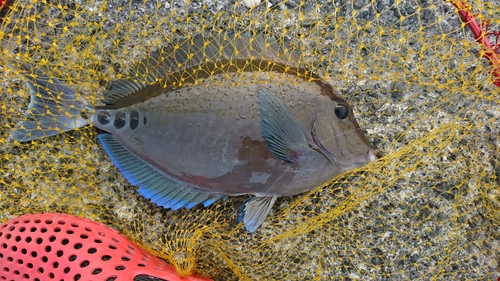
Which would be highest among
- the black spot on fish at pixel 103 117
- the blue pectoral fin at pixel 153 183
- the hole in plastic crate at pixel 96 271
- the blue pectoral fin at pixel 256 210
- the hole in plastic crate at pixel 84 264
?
the black spot on fish at pixel 103 117

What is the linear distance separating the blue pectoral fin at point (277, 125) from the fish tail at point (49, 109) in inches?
29.7

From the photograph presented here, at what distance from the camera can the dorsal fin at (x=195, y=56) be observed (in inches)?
70.8

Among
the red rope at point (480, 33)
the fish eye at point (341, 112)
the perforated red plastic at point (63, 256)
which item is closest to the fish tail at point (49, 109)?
the perforated red plastic at point (63, 256)

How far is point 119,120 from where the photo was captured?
5.76 feet

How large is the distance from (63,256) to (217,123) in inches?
33.7

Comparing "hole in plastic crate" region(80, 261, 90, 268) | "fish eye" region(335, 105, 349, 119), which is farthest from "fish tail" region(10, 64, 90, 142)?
"fish eye" region(335, 105, 349, 119)

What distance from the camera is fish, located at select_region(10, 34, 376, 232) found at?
1704mm

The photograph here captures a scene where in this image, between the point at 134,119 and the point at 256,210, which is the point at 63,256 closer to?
the point at 134,119

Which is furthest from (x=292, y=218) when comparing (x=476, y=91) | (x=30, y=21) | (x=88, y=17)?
(x=30, y=21)

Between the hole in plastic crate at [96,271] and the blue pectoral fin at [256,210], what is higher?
the hole in plastic crate at [96,271]

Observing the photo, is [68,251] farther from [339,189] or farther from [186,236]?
[339,189]

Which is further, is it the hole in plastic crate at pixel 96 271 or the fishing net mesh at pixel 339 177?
the fishing net mesh at pixel 339 177

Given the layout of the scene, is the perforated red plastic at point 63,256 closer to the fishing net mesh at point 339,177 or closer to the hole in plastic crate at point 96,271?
the hole in plastic crate at point 96,271

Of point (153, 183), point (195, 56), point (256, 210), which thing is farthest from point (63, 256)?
point (195, 56)
